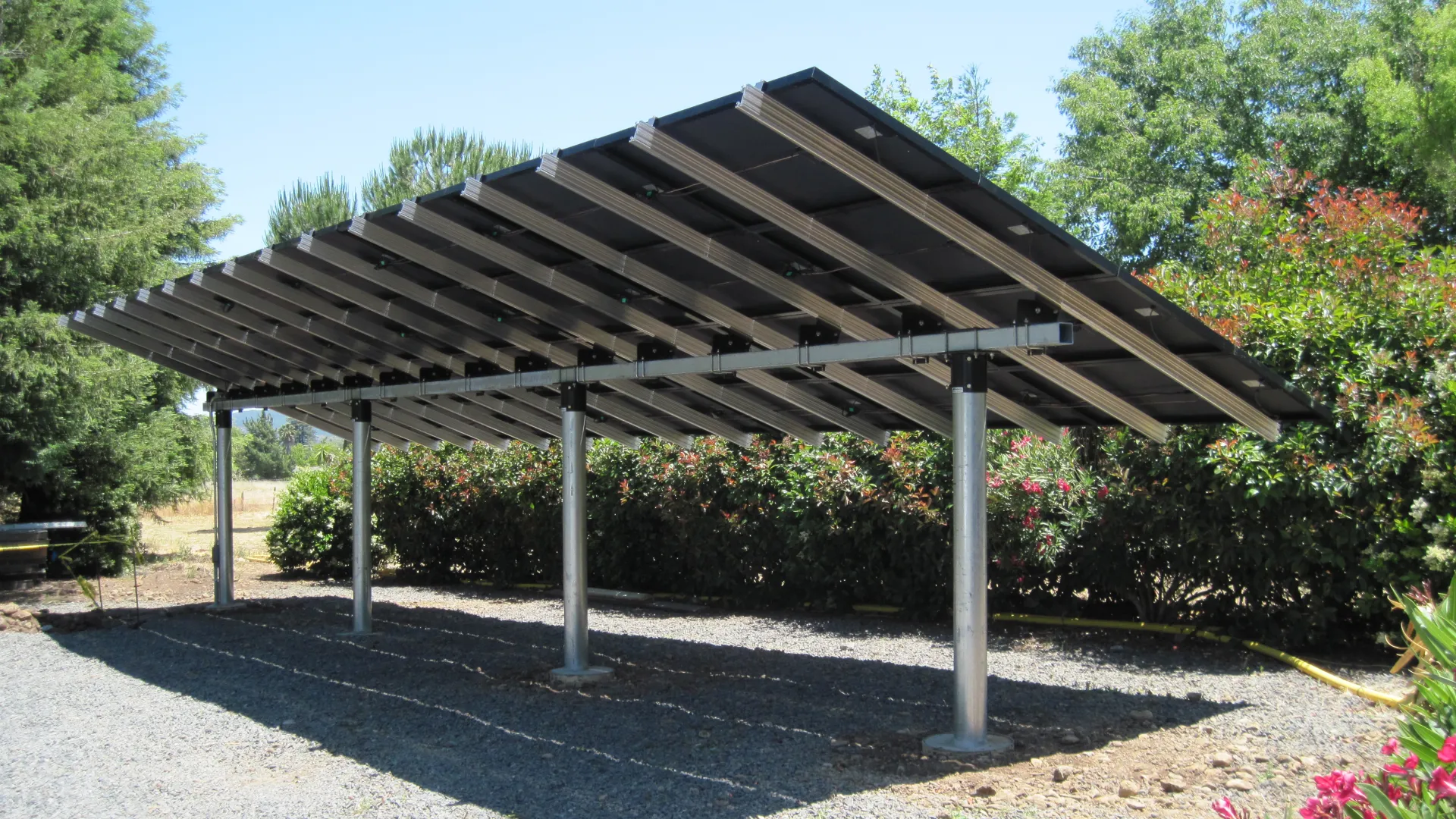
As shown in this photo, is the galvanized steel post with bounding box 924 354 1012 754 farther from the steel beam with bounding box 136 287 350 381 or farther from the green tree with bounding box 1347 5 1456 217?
the green tree with bounding box 1347 5 1456 217

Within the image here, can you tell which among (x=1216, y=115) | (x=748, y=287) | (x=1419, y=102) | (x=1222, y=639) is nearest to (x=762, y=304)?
(x=748, y=287)

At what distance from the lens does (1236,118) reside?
103 feet

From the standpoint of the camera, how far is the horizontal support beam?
6.11 m

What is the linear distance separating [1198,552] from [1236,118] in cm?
2614

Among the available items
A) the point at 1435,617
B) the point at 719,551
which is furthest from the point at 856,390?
the point at 719,551

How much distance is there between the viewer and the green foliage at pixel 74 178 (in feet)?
56.1

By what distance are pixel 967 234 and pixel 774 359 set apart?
2.03 m

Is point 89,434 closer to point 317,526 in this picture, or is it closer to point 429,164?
point 317,526

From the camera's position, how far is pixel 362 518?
1184cm

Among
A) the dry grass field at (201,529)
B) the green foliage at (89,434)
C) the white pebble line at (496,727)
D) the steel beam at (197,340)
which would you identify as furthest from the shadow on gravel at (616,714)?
the dry grass field at (201,529)

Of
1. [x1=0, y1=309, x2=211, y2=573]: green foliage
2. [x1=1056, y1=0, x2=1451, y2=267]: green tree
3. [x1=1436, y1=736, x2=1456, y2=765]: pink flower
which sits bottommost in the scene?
[x1=1436, y1=736, x2=1456, y2=765]: pink flower

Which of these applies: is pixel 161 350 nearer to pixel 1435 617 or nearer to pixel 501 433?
pixel 501 433

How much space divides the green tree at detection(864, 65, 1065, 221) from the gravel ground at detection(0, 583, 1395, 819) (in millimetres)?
23174

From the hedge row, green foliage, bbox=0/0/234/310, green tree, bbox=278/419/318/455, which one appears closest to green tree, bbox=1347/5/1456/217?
the hedge row
